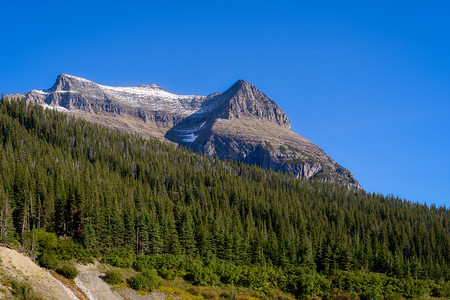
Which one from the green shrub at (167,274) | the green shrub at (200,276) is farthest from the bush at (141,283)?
the green shrub at (200,276)

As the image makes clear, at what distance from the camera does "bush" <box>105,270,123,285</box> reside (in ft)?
214

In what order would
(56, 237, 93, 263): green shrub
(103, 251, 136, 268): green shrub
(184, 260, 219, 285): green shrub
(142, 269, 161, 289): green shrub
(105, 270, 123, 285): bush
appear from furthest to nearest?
(184, 260, 219, 285): green shrub, (103, 251, 136, 268): green shrub, (142, 269, 161, 289): green shrub, (56, 237, 93, 263): green shrub, (105, 270, 123, 285): bush

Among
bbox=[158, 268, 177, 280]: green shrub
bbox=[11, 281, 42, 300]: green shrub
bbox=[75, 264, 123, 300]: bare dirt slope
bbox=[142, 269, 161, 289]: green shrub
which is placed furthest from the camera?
bbox=[158, 268, 177, 280]: green shrub

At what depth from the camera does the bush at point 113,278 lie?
65.4 meters

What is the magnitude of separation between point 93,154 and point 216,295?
114019mm

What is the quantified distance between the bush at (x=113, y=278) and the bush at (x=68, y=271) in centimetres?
580

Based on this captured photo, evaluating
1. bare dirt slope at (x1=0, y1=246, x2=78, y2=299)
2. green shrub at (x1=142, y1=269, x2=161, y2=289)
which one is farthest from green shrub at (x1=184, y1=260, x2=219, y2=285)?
bare dirt slope at (x1=0, y1=246, x2=78, y2=299)

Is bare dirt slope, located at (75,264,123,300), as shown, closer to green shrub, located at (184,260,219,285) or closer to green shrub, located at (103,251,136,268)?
green shrub, located at (103,251,136,268)

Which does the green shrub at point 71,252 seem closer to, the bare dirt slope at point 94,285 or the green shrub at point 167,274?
the bare dirt slope at point 94,285

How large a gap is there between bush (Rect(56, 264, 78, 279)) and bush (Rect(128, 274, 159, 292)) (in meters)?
9.48

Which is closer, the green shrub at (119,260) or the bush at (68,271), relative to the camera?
the bush at (68,271)

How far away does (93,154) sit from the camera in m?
170

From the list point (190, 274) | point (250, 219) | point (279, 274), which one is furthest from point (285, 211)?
point (190, 274)

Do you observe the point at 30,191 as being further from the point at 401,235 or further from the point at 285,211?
the point at 401,235
